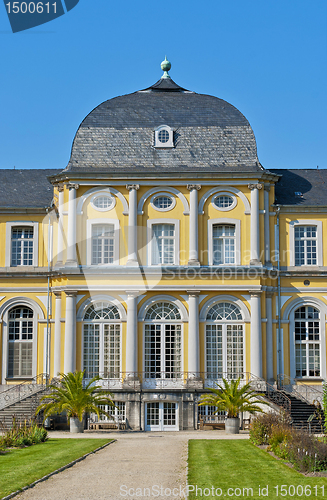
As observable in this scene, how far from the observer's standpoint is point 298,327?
1352 inches

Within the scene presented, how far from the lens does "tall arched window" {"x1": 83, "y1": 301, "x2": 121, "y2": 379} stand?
32.6 meters

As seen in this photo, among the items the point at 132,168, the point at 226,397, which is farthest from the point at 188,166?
the point at 226,397

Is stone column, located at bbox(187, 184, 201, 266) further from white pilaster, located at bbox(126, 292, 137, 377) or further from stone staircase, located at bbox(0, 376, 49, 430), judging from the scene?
stone staircase, located at bbox(0, 376, 49, 430)

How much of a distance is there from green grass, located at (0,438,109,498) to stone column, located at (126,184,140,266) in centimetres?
1061

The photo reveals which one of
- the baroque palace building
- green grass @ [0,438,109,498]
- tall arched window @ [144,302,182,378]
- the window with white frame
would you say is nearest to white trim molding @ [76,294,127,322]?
the baroque palace building

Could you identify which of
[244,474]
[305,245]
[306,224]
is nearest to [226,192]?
[306,224]

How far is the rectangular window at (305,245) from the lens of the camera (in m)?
34.8

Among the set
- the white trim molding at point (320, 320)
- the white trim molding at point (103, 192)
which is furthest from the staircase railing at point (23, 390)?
the white trim molding at point (320, 320)

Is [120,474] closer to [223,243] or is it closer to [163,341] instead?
[163,341]

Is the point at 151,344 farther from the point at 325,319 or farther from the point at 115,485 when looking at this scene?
the point at 115,485

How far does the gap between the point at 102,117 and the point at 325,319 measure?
14905 millimetres

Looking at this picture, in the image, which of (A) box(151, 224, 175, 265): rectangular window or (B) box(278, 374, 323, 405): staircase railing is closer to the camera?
(B) box(278, 374, 323, 405): staircase railing

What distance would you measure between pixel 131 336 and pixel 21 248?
25.2 feet

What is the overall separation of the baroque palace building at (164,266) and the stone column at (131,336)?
0.05 meters
